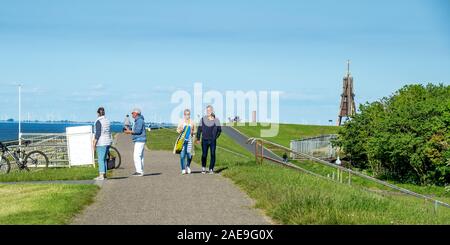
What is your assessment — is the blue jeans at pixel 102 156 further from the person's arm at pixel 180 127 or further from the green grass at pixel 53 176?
the person's arm at pixel 180 127

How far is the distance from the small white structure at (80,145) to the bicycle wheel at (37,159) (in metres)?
0.91

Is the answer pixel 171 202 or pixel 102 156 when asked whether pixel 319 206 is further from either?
pixel 102 156

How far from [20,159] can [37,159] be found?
0.56 metres

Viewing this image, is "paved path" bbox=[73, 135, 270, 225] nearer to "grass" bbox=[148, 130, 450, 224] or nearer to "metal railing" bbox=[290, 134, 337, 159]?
"grass" bbox=[148, 130, 450, 224]

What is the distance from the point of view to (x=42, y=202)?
12.7 meters

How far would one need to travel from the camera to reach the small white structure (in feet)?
73.4

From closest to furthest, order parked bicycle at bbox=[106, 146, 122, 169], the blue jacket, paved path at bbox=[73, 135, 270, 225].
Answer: paved path at bbox=[73, 135, 270, 225] < the blue jacket < parked bicycle at bbox=[106, 146, 122, 169]

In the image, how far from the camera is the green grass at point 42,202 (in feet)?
35.6

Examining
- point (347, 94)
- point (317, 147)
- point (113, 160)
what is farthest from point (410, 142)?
point (347, 94)

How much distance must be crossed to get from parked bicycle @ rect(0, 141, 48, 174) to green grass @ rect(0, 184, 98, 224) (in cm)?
547

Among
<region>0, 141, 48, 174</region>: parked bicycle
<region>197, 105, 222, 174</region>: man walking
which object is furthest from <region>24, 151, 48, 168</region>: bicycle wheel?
<region>197, 105, 222, 174</region>: man walking

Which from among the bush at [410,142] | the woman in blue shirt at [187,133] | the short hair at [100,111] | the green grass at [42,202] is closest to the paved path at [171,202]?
the green grass at [42,202]
